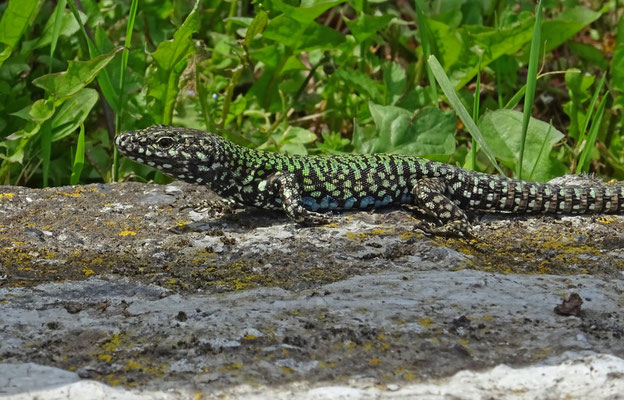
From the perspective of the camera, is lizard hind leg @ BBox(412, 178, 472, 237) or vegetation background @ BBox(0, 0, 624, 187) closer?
lizard hind leg @ BBox(412, 178, 472, 237)

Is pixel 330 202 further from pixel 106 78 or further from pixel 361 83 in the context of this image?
pixel 106 78

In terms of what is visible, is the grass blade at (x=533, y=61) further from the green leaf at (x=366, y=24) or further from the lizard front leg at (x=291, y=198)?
the green leaf at (x=366, y=24)

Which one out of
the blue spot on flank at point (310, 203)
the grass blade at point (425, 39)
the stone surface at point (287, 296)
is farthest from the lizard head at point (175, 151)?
the grass blade at point (425, 39)

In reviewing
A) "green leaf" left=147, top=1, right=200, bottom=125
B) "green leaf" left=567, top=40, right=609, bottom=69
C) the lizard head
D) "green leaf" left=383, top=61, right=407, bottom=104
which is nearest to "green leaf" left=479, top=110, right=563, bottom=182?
"green leaf" left=383, top=61, right=407, bottom=104

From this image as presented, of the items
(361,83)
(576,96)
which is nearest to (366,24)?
(361,83)

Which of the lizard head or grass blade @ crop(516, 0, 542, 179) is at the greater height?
grass blade @ crop(516, 0, 542, 179)

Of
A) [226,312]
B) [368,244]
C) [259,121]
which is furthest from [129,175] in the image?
[226,312]

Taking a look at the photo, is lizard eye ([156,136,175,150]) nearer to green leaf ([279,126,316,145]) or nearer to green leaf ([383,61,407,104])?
green leaf ([279,126,316,145])

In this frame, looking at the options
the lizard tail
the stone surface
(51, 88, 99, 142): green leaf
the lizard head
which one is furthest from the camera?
(51, 88, 99, 142): green leaf
